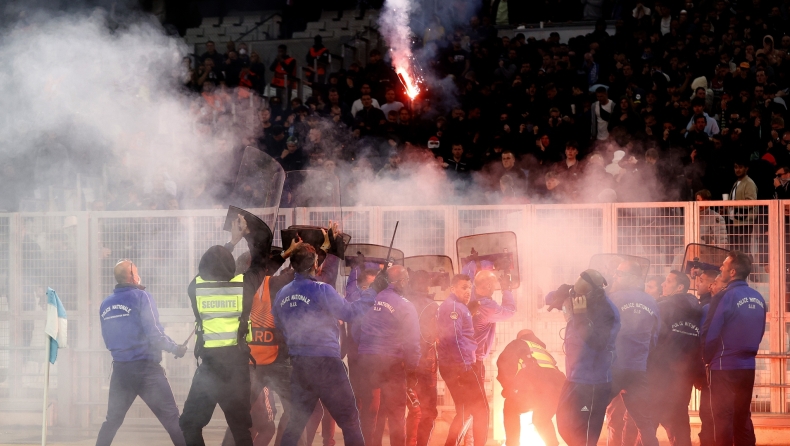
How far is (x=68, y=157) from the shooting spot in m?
11.2

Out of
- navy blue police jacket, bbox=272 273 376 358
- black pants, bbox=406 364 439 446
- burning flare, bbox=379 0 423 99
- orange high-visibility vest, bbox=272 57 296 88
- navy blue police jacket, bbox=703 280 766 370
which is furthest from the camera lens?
orange high-visibility vest, bbox=272 57 296 88

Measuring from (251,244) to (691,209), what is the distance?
4.95 m

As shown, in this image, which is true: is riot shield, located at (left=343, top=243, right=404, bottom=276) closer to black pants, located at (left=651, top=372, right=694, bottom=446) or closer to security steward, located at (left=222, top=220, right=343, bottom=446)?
security steward, located at (left=222, top=220, right=343, bottom=446)

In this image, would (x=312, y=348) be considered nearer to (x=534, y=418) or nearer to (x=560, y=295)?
(x=560, y=295)

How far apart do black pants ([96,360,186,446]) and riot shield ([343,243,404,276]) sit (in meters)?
2.72

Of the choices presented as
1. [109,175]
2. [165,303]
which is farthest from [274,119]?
[165,303]

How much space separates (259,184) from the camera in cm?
757

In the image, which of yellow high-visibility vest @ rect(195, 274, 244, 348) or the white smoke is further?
the white smoke

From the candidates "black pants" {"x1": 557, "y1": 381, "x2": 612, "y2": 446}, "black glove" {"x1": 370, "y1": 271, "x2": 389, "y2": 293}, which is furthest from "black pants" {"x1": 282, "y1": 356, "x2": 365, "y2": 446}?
"black pants" {"x1": 557, "y1": 381, "x2": 612, "y2": 446}

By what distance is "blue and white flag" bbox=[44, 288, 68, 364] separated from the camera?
820 centimetres

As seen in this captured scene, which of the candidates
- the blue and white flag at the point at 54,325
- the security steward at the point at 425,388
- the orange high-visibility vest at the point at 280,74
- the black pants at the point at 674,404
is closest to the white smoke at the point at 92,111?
the orange high-visibility vest at the point at 280,74

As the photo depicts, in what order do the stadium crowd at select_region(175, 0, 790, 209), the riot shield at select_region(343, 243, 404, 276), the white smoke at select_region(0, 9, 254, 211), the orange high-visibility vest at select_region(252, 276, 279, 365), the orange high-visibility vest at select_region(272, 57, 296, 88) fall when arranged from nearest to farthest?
the orange high-visibility vest at select_region(252, 276, 279, 365)
the riot shield at select_region(343, 243, 404, 276)
the white smoke at select_region(0, 9, 254, 211)
the stadium crowd at select_region(175, 0, 790, 209)
the orange high-visibility vest at select_region(272, 57, 296, 88)

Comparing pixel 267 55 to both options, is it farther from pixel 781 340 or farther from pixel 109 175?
pixel 781 340

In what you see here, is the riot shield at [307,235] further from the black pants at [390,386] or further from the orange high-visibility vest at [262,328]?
the black pants at [390,386]
